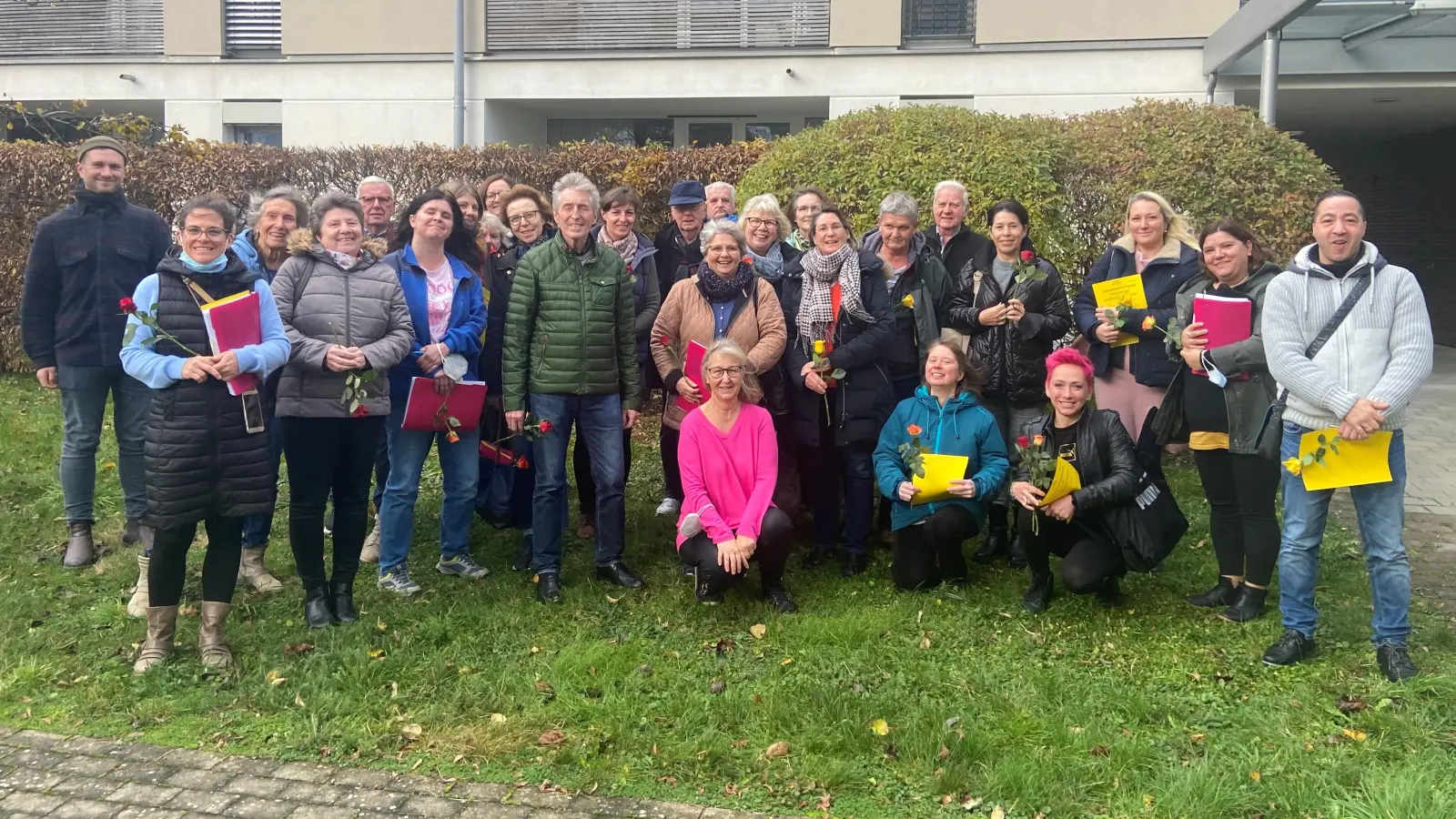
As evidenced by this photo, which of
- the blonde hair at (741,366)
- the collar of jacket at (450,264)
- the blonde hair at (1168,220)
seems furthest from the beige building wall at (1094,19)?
the collar of jacket at (450,264)

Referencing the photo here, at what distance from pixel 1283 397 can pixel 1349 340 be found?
43cm

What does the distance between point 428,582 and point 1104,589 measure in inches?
138

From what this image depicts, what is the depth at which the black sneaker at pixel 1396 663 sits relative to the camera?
14.2ft

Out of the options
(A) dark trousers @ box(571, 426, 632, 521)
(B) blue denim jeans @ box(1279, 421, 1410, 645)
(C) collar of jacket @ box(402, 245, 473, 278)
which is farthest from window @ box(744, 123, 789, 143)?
(B) blue denim jeans @ box(1279, 421, 1410, 645)

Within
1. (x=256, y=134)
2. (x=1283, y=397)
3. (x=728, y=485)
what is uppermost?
(x=256, y=134)

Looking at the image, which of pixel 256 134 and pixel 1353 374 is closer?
pixel 1353 374

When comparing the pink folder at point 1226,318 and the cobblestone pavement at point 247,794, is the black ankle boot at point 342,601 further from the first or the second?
the pink folder at point 1226,318

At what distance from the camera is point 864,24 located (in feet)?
47.4

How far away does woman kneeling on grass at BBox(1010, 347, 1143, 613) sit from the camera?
4.98 m

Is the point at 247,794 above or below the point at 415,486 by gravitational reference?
below

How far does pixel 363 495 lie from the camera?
491 cm

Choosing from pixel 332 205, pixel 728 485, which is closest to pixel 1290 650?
pixel 728 485

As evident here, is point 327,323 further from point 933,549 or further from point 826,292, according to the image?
→ point 933,549

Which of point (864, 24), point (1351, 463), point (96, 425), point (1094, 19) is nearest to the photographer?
point (1351, 463)
